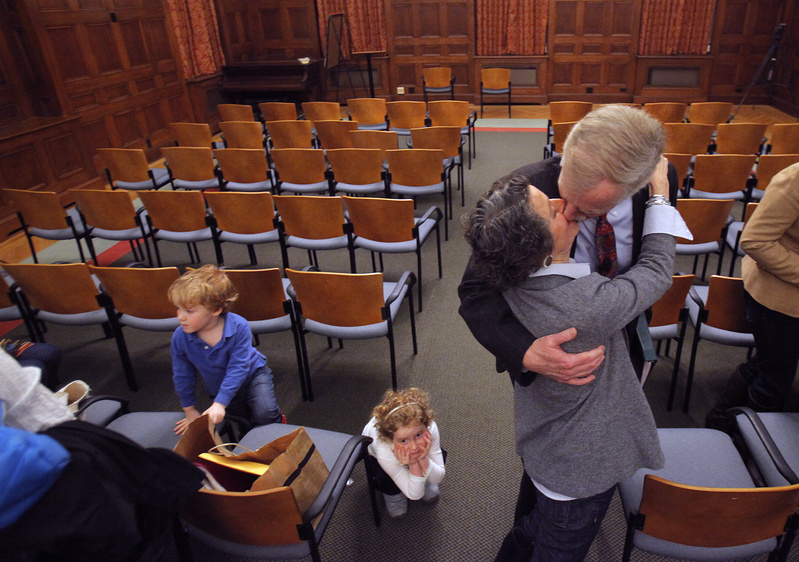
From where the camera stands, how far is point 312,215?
10.7ft

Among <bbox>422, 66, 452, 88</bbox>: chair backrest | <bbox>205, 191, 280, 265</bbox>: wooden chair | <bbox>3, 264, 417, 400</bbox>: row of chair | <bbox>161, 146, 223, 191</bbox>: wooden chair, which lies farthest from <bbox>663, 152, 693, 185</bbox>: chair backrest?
<bbox>422, 66, 452, 88</bbox>: chair backrest

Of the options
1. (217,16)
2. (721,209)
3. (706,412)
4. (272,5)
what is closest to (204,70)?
(217,16)

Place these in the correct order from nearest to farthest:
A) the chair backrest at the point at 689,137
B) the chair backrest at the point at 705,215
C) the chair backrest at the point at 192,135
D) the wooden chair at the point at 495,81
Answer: the chair backrest at the point at 705,215 < the chair backrest at the point at 689,137 < the chair backrest at the point at 192,135 < the wooden chair at the point at 495,81

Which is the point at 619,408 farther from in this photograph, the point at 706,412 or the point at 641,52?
the point at 641,52

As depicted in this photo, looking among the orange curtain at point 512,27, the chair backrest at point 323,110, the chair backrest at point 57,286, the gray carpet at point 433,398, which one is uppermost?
the orange curtain at point 512,27

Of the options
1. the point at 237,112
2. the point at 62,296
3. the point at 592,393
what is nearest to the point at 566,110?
the point at 237,112

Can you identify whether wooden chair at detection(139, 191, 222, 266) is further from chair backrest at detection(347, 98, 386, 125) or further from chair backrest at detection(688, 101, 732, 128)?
chair backrest at detection(688, 101, 732, 128)

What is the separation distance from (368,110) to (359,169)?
2.29m

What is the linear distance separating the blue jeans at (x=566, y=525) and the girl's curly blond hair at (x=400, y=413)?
0.55 metres

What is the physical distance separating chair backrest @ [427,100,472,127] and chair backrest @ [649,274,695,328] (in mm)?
3852

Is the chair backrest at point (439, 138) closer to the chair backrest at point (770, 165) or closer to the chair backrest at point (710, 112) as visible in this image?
the chair backrest at point (770, 165)

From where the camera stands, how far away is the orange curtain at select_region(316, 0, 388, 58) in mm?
8500

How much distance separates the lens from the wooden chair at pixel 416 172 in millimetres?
3883

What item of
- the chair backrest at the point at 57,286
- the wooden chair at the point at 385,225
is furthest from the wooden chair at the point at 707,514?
the chair backrest at the point at 57,286
